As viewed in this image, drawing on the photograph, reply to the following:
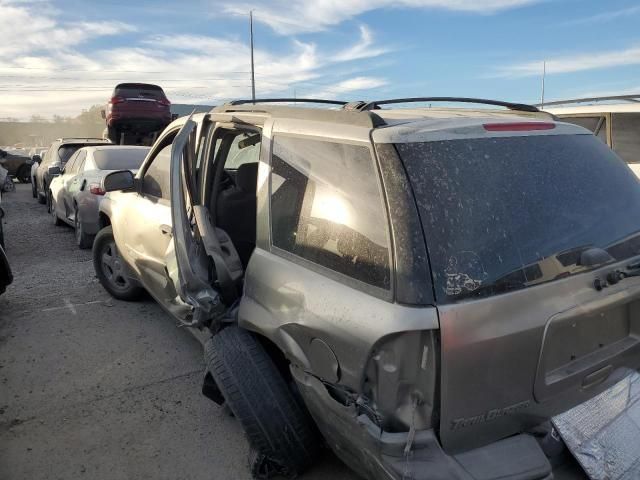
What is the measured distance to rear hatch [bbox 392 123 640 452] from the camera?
1777 millimetres

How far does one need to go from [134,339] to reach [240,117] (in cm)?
232

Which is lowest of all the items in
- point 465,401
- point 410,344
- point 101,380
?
point 101,380

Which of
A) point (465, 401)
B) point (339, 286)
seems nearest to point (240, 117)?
point (339, 286)

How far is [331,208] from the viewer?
214cm

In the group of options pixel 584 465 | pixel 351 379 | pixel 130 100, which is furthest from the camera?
pixel 130 100

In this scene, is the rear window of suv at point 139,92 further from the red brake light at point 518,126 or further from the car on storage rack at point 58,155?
the red brake light at point 518,126

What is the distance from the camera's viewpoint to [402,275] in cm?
178

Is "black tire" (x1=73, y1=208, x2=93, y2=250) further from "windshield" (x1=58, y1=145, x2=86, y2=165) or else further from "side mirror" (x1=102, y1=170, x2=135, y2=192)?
"windshield" (x1=58, y1=145, x2=86, y2=165)

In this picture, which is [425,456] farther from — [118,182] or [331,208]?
[118,182]

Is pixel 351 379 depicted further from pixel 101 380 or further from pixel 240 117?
pixel 101 380

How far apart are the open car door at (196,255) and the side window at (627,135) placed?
20.1ft

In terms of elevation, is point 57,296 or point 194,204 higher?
point 194,204

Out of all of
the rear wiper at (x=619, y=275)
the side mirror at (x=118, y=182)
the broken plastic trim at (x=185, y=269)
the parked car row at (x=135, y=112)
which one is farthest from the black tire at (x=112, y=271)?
the parked car row at (x=135, y=112)

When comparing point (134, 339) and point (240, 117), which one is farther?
Answer: point (134, 339)
